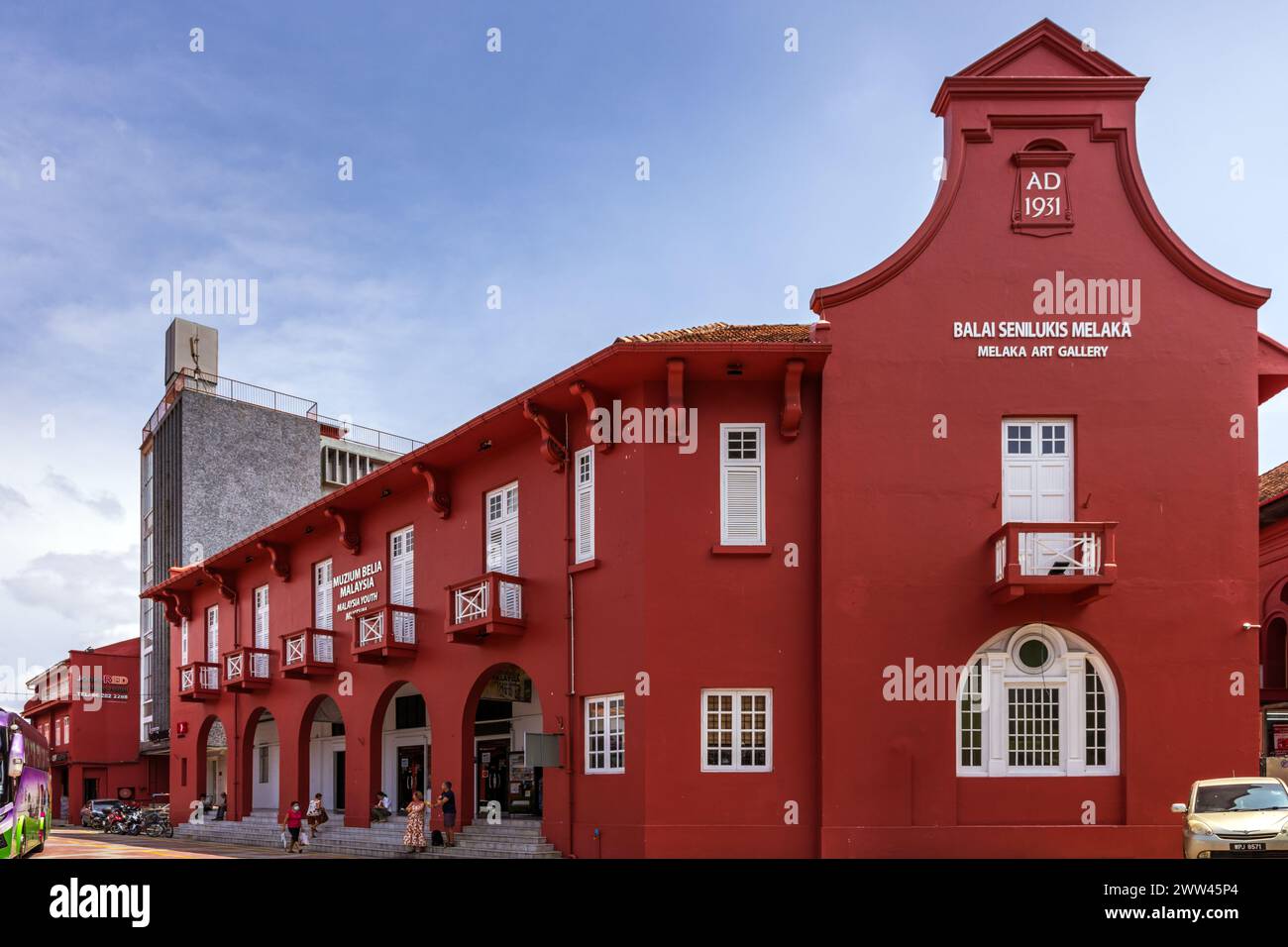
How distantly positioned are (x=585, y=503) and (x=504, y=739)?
8.48 metres

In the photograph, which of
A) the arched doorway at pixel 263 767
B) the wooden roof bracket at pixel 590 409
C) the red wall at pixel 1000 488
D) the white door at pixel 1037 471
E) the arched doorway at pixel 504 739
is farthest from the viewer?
the arched doorway at pixel 263 767

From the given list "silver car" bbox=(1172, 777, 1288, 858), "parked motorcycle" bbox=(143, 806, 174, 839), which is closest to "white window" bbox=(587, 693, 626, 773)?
"silver car" bbox=(1172, 777, 1288, 858)

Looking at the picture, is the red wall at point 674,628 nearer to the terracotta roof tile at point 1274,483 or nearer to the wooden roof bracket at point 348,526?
the wooden roof bracket at point 348,526

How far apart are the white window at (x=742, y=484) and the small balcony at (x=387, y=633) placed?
9.62 meters

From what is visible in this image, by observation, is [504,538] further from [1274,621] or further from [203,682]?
[1274,621]

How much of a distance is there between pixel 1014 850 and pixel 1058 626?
151 inches

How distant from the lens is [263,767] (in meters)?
40.2

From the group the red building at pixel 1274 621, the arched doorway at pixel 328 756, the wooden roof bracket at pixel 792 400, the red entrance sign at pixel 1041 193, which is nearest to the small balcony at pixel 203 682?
the arched doorway at pixel 328 756

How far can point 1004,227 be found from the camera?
2178cm

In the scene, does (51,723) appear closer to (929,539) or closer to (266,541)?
(266,541)

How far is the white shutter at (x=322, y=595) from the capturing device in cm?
3244

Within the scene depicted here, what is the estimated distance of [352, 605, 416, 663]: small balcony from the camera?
27734 millimetres

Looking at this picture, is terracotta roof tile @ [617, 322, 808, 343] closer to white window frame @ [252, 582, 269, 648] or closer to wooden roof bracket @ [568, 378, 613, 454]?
wooden roof bracket @ [568, 378, 613, 454]
